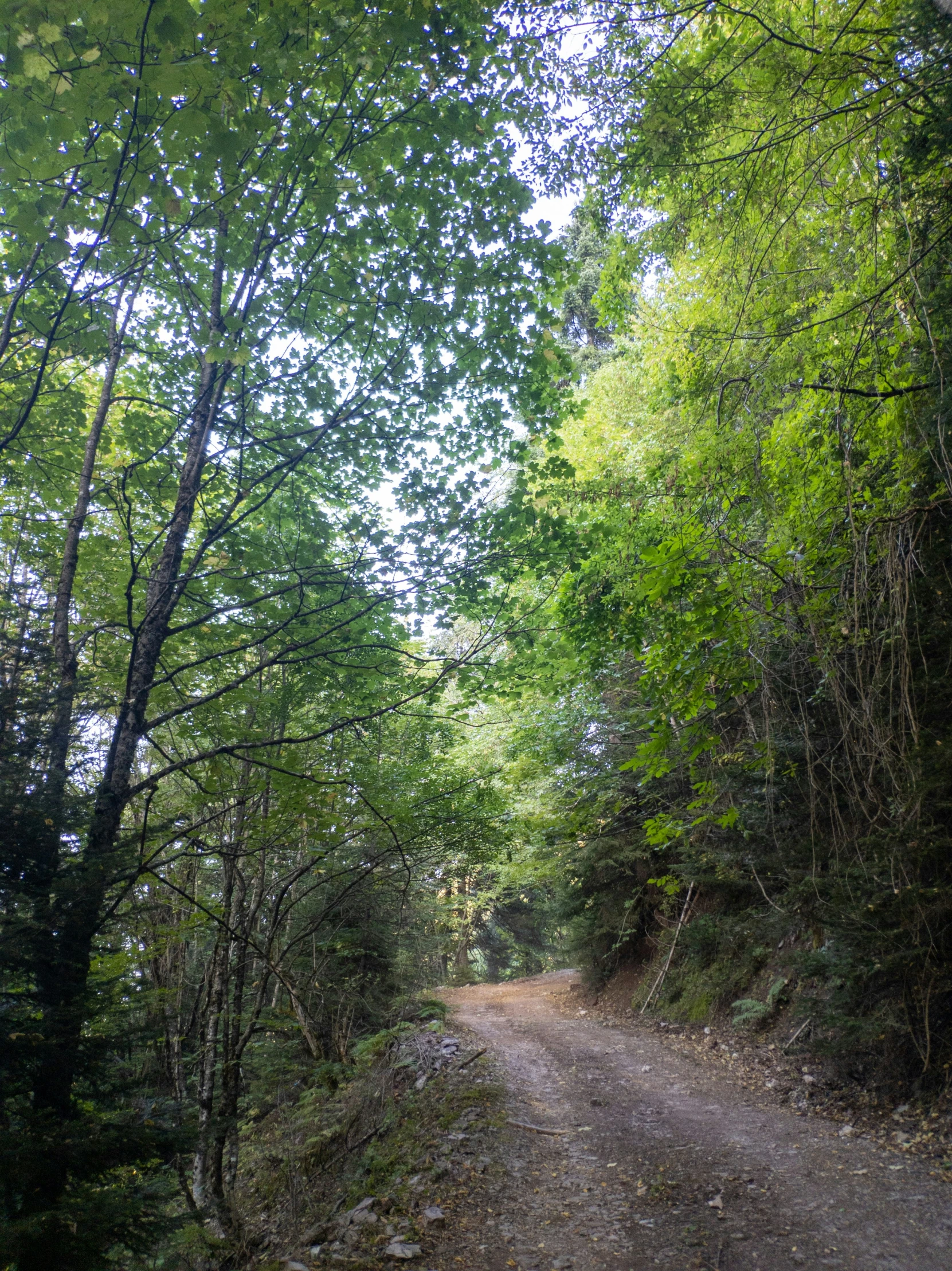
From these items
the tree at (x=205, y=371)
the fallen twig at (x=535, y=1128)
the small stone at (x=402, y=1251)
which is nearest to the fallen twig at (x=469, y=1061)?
the fallen twig at (x=535, y=1128)

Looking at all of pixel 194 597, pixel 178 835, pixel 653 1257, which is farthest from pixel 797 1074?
pixel 194 597

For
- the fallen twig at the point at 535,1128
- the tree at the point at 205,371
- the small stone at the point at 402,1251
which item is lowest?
the fallen twig at the point at 535,1128

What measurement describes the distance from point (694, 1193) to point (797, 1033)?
9.90ft

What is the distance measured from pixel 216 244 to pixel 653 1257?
21.2 feet

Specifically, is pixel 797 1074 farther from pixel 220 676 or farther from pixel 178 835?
pixel 220 676

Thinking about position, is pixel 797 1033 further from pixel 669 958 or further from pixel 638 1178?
pixel 669 958

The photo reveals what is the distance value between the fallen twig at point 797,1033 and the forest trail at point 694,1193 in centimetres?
63

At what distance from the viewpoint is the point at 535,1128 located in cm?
596

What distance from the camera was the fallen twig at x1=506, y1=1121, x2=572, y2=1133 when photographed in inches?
231

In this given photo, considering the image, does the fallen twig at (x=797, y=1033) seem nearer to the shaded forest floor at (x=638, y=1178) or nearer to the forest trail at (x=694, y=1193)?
the shaded forest floor at (x=638, y=1178)

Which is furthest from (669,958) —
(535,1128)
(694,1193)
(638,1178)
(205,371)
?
(205,371)

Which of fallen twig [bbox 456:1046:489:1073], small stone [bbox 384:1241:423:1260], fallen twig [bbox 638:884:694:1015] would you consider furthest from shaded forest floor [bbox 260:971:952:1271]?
fallen twig [bbox 638:884:694:1015]

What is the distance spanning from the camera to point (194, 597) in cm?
464

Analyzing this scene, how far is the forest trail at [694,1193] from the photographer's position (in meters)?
3.62
